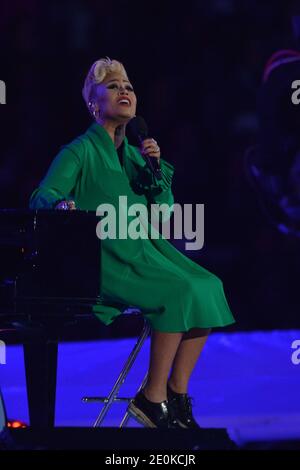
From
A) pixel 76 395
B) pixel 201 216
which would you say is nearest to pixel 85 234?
pixel 76 395

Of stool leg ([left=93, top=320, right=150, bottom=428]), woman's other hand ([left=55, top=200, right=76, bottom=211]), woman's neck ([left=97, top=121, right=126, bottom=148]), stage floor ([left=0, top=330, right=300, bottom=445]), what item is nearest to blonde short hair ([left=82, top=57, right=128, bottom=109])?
woman's neck ([left=97, top=121, right=126, bottom=148])

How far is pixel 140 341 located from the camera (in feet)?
12.2

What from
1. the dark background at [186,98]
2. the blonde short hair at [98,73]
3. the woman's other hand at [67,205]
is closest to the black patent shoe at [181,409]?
the woman's other hand at [67,205]

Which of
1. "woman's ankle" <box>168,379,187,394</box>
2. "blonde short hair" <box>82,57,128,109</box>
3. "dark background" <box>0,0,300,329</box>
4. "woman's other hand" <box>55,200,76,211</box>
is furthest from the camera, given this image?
"dark background" <box>0,0,300,329</box>

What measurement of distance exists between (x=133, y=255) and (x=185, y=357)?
1.34 ft

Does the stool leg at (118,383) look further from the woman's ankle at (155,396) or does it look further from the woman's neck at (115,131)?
the woman's neck at (115,131)

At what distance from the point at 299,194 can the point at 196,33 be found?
1.19 metres

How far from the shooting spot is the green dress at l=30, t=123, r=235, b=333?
3.51 meters

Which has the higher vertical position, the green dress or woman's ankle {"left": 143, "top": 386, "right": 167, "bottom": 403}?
the green dress

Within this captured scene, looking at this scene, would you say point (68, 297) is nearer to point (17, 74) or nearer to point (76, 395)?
point (76, 395)

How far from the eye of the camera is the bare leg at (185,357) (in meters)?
3.61

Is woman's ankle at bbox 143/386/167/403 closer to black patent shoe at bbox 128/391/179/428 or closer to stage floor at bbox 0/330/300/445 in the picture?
black patent shoe at bbox 128/391/179/428

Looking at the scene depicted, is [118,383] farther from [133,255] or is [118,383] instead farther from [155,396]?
[133,255]

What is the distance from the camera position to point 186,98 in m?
6.07
